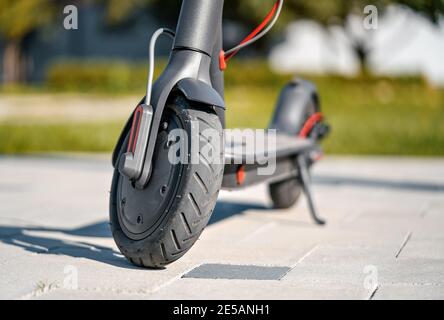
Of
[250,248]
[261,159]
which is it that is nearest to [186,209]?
[250,248]

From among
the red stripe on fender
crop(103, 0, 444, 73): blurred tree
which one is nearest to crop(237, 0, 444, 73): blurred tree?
crop(103, 0, 444, 73): blurred tree

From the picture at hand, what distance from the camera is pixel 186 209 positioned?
356cm

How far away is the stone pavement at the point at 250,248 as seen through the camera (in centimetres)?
344

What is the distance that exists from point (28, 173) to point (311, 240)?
441 centimetres

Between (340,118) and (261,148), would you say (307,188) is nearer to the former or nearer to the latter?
(261,148)

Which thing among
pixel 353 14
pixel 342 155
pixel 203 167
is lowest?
pixel 342 155

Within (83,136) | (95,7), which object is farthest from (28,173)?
(95,7)

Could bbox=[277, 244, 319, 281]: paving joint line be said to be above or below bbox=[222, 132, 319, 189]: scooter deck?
below

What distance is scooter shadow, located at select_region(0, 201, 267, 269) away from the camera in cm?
416

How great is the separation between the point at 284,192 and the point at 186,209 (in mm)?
2644

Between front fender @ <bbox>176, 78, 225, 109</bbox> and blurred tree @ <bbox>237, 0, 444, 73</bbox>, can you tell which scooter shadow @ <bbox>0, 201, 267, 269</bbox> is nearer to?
front fender @ <bbox>176, 78, 225, 109</bbox>

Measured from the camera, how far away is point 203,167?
142 inches

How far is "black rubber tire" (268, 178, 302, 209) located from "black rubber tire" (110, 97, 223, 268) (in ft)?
7.91
